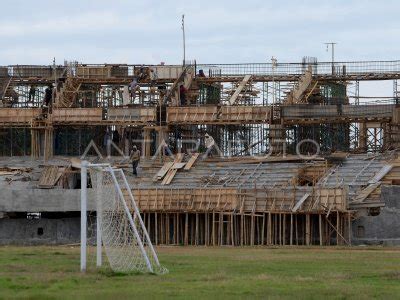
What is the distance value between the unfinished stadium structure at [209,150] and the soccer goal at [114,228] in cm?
1793

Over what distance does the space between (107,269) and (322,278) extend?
602cm

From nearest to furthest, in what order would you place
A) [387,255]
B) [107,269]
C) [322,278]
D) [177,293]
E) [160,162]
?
[177,293] → [322,278] → [107,269] → [387,255] → [160,162]

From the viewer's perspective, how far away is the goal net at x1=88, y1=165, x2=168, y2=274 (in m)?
35.6

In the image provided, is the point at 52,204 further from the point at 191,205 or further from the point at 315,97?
the point at 315,97

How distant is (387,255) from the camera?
45.1m

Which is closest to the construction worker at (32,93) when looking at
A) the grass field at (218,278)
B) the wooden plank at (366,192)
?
the wooden plank at (366,192)

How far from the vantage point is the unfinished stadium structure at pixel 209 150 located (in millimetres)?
58312

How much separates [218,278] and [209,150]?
37850 millimetres

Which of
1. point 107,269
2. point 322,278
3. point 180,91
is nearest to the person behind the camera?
point 322,278

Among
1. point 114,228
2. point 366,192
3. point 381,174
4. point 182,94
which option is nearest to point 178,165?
point 182,94

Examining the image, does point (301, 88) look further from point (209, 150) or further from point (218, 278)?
point (218, 278)

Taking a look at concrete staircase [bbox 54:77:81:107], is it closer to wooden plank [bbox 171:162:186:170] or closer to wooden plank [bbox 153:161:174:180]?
wooden plank [bbox 153:161:174:180]

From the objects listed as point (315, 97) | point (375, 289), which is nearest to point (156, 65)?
point (315, 97)

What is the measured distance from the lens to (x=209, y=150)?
70.7m
